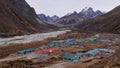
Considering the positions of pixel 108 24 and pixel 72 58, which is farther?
pixel 108 24

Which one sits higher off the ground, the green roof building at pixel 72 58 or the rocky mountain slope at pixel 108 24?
the rocky mountain slope at pixel 108 24

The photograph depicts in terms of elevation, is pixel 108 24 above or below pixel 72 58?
above

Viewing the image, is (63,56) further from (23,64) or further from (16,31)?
(16,31)

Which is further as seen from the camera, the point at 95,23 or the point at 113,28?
the point at 95,23

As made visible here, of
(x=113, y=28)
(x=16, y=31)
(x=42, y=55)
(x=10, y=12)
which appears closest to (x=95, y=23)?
(x=113, y=28)

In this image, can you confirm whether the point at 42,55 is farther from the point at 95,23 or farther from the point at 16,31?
the point at 95,23

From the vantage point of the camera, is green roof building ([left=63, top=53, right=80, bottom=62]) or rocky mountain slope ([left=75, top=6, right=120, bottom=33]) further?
rocky mountain slope ([left=75, top=6, right=120, bottom=33])

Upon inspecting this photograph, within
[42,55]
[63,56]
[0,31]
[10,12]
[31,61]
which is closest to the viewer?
[31,61]

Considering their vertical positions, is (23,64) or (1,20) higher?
(1,20)

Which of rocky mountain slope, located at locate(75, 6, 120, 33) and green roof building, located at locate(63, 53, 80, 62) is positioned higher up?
rocky mountain slope, located at locate(75, 6, 120, 33)

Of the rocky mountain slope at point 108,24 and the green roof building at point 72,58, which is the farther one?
the rocky mountain slope at point 108,24

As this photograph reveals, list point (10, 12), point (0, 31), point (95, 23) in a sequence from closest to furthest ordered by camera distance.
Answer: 1. point (0, 31)
2. point (10, 12)
3. point (95, 23)
